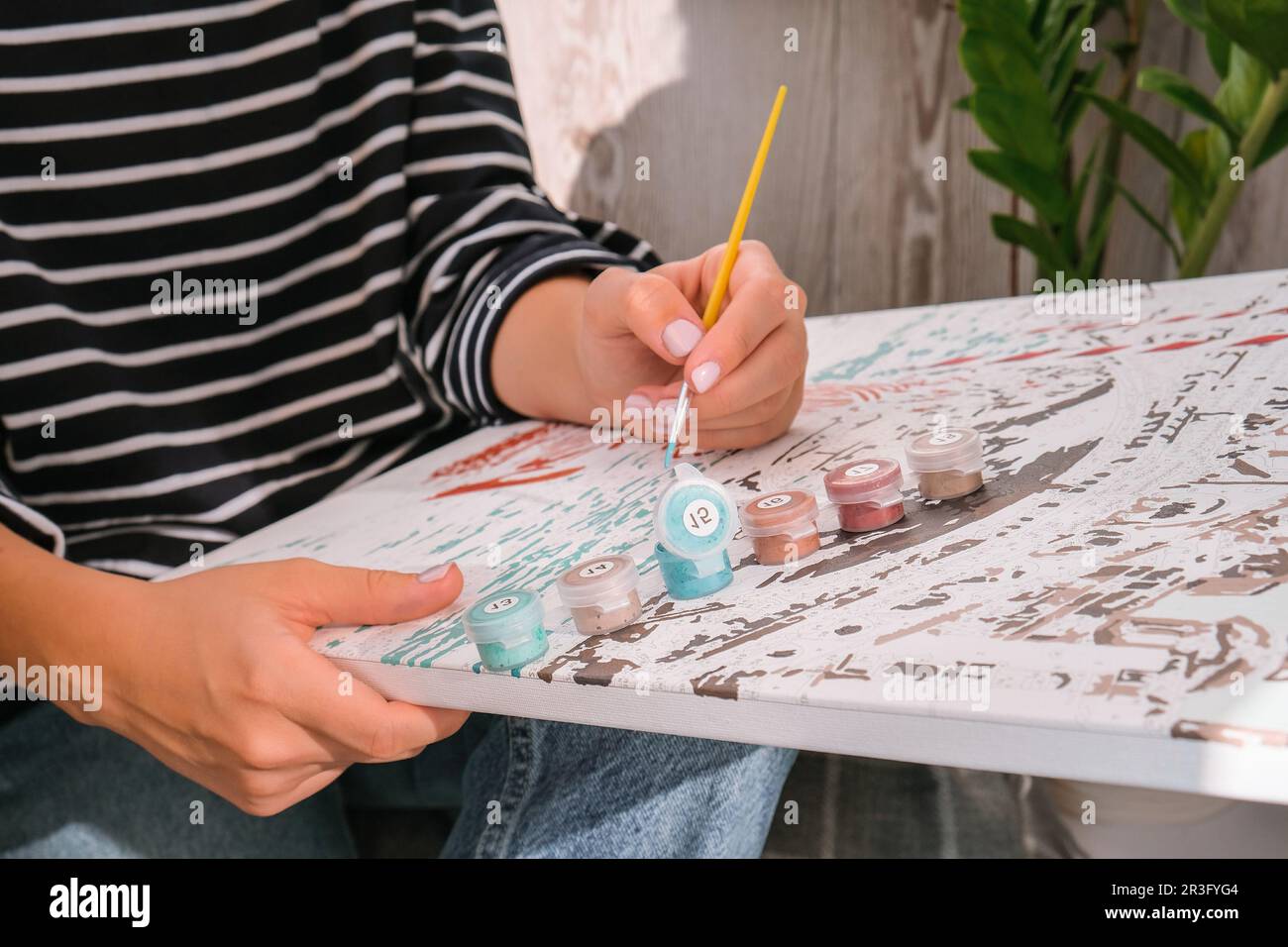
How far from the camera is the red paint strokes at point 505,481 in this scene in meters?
0.63

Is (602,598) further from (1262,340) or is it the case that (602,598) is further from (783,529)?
(1262,340)

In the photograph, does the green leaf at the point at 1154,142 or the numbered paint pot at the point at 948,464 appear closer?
the numbered paint pot at the point at 948,464

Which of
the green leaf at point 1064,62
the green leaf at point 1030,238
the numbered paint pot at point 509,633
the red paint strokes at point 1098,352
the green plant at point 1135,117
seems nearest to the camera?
the numbered paint pot at point 509,633

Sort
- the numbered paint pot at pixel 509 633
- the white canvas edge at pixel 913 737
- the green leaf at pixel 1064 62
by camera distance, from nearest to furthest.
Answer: the white canvas edge at pixel 913 737 < the numbered paint pot at pixel 509 633 < the green leaf at pixel 1064 62

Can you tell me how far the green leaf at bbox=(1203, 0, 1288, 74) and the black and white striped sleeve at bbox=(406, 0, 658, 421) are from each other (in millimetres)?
540

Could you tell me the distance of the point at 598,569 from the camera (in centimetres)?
42

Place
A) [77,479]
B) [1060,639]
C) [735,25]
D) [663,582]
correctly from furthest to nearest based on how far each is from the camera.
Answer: [735,25]
[77,479]
[663,582]
[1060,639]

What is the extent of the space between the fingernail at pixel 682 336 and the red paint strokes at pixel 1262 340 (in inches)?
13.0

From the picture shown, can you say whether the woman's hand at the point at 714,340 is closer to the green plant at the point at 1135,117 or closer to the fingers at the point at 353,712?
the fingers at the point at 353,712

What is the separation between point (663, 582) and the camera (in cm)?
44

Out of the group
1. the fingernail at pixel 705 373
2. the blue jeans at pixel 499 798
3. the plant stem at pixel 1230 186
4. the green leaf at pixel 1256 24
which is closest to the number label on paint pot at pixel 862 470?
the fingernail at pixel 705 373
